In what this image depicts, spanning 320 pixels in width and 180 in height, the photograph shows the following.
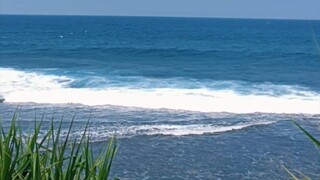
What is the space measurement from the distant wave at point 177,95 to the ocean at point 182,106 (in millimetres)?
36

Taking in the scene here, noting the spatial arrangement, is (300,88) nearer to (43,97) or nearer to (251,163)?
(43,97)

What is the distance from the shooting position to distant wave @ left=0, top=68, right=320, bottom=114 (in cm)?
1858

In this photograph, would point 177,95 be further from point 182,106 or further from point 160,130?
point 160,130

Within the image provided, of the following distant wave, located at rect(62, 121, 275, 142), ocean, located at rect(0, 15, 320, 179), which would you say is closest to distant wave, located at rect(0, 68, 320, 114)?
ocean, located at rect(0, 15, 320, 179)

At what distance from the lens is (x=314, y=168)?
1094cm

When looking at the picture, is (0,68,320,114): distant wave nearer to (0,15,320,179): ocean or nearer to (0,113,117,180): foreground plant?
(0,15,320,179): ocean

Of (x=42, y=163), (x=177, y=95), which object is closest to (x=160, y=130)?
(x=177, y=95)

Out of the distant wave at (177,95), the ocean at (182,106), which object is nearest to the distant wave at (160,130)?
the ocean at (182,106)

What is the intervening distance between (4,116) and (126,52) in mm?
28016

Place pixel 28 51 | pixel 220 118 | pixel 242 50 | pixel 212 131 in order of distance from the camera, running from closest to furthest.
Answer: pixel 212 131, pixel 220 118, pixel 28 51, pixel 242 50

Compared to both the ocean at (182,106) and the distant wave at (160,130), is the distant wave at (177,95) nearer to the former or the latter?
the ocean at (182,106)

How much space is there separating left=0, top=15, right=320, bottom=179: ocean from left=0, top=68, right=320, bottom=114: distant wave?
4 cm

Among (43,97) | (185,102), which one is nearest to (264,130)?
(185,102)

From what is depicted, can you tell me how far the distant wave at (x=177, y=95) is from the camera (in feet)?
61.0
